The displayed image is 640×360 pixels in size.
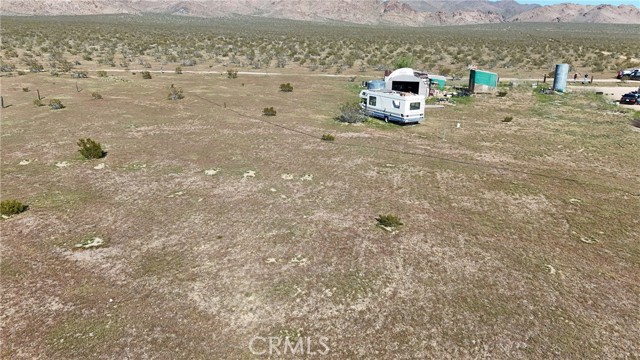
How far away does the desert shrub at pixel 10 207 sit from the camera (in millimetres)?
14172

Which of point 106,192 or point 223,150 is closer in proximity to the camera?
point 106,192

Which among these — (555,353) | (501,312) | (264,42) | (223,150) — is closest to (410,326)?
(501,312)

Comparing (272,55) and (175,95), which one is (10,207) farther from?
(272,55)

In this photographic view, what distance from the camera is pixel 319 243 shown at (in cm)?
1312

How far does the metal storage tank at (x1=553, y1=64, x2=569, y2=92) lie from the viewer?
4003cm

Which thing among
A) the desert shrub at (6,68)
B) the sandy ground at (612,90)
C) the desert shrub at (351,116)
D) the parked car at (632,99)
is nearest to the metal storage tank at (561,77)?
the sandy ground at (612,90)

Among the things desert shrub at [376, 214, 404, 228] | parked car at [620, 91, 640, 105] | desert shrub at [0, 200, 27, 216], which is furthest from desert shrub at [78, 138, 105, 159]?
parked car at [620, 91, 640, 105]

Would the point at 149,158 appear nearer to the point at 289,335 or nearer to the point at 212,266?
the point at 212,266

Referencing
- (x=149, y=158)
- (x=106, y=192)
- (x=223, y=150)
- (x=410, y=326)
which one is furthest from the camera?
(x=223, y=150)

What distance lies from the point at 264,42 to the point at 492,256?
8569 cm

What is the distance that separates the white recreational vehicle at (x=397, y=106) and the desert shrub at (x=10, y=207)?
2184 cm

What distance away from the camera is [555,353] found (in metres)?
8.91

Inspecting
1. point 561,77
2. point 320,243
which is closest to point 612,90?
point 561,77

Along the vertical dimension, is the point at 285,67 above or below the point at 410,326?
above
